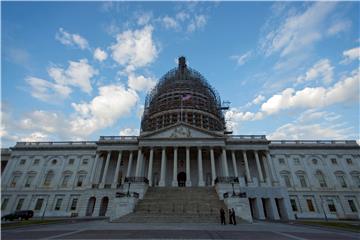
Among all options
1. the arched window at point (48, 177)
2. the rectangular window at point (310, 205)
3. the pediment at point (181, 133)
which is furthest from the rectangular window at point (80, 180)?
the rectangular window at point (310, 205)

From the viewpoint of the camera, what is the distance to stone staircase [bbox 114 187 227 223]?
20.0 meters

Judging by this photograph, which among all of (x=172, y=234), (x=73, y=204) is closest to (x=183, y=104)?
(x=73, y=204)

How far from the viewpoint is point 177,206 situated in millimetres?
24500

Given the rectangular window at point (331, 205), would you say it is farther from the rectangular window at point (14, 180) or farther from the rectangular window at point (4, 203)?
the rectangular window at point (14, 180)

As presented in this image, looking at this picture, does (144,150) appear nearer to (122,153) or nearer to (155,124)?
(122,153)

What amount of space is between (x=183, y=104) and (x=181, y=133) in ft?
48.2

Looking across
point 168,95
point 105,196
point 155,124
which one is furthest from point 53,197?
point 168,95

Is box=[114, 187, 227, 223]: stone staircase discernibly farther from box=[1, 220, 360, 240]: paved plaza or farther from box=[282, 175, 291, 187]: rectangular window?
box=[282, 175, 291, 187]: rectangular window

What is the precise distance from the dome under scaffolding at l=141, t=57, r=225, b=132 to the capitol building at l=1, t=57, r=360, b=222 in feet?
32.9

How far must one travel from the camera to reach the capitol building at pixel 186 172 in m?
34.8

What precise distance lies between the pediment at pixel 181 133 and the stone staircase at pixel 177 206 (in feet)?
38.5

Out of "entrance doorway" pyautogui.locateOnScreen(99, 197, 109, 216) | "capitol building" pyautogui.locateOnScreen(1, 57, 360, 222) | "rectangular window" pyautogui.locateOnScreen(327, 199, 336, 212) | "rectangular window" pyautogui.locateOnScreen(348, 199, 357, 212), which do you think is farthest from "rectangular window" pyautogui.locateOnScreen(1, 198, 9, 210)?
"rectangular window" pyautogui.locateOnScreen(348, 199, 357, 212)

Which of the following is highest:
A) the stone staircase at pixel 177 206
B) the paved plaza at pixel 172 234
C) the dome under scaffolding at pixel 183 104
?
the dome under scaffolding at pixel 183 104

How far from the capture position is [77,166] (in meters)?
42.7
